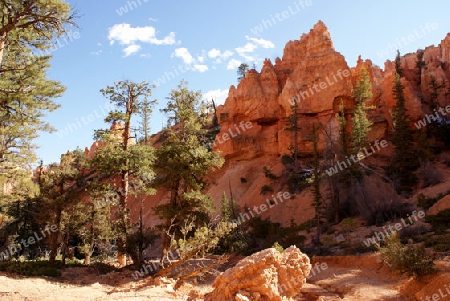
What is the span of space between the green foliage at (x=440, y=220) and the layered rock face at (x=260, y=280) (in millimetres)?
10756

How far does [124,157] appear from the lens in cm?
1447

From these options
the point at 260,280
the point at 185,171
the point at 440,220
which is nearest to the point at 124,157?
the point at 185,171

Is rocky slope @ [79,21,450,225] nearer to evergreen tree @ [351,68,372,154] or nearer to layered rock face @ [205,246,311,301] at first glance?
evergreen tree @ [351,68,372,154]

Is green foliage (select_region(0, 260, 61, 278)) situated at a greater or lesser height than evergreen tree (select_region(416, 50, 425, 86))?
lesser

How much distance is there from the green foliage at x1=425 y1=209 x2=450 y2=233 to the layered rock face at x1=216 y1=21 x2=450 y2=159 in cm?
1725

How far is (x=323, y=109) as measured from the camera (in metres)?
35.9

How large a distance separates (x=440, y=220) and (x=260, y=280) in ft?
44.4

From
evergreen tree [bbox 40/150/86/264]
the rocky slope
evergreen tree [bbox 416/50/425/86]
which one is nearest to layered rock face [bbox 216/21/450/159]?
the rocky slope

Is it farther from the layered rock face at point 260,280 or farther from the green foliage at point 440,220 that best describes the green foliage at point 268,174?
the layered rock face at point 260,280

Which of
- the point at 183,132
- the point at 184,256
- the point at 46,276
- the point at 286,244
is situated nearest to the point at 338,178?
the point at 286,244

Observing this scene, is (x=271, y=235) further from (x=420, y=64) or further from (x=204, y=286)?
(x=420, y=64)

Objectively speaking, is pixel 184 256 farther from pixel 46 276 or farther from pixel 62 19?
pixel 62 19

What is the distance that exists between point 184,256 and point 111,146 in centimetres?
641

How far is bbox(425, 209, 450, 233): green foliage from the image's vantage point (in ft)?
49.9
